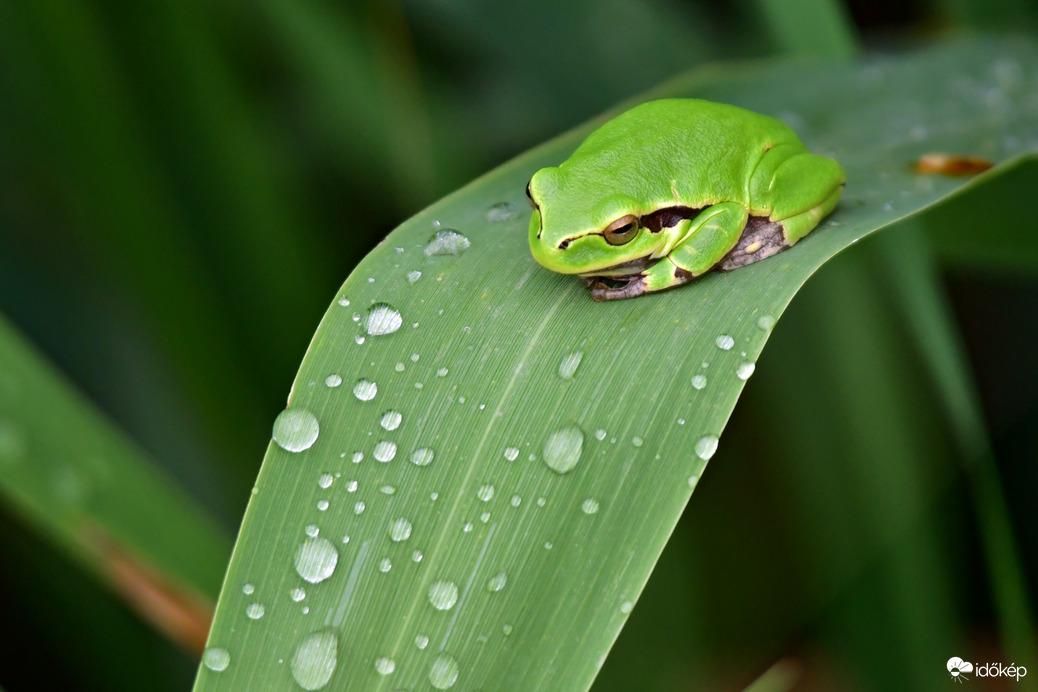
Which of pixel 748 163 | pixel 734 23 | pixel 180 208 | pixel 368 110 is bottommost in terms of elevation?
pixel 180 208

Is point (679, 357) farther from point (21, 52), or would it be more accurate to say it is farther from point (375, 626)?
point (21, 52)

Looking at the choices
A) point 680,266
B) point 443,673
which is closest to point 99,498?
point 443,673

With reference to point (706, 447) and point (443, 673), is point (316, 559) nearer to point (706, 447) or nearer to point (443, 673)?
point (443, 673)

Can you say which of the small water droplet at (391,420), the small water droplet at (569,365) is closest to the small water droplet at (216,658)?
the small water droplet at (391,420)

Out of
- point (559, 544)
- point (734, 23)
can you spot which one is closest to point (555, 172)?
point (559, 544)

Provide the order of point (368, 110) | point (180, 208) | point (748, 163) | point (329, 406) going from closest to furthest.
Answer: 1. point (329, 406)
2. point (748, 163)
3. point (180, 208)
4. point (368, 110)

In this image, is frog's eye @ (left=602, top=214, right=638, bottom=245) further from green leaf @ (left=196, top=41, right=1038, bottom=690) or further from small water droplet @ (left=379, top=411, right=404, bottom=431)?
small water droplet @ (left=379, top=411, right=404, bottom=431)

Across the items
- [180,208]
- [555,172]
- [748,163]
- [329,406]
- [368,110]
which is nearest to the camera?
[329,406]

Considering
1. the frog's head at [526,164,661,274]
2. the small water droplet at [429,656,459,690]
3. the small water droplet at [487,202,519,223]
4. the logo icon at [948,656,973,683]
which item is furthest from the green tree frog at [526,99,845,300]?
the logo icon at [948,656,973,683]
